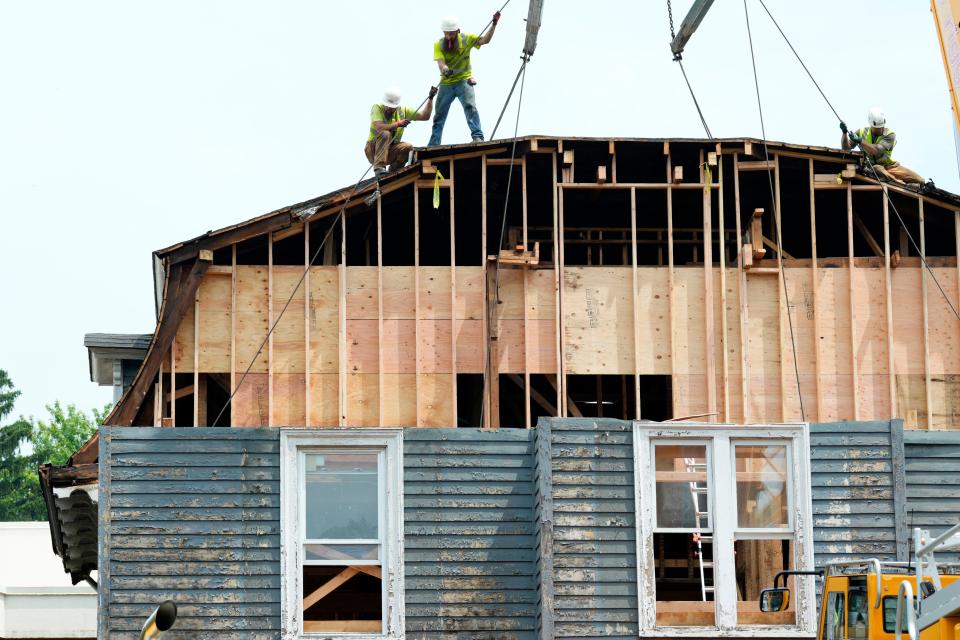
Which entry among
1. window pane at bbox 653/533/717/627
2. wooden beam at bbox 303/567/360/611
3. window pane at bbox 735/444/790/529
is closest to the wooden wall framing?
window pane at bbox 735/444/790/529

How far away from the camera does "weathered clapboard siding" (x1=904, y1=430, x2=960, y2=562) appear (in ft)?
56.1

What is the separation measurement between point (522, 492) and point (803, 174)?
5662 mm

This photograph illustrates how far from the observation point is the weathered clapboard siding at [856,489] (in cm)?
1691

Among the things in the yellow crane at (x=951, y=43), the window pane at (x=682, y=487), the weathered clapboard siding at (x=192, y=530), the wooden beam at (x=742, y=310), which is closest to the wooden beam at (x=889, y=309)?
the wooden beam at (x=742, y=310)

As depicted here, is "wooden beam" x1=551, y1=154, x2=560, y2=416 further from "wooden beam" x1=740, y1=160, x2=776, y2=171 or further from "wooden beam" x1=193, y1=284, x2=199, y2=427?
"wooden beam" x1=193, y1=284, x2=199, y2=427

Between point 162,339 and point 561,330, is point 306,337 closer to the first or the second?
point 162,339

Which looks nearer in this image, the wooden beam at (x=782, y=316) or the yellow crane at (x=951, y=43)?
the yellow crane at (x=951, y=43)

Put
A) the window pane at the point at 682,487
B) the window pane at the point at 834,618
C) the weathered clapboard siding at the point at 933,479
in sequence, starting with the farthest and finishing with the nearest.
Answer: the weathered clapboard siding at the point at 933,479, the window pane at the point at 682,487, the window pane at the point at 834,618

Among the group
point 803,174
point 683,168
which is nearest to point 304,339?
point 683,168

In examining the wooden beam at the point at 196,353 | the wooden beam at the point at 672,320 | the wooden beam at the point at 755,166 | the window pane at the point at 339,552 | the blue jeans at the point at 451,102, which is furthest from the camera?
the blue jeans at the point at 451,102

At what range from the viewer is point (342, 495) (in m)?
16.9

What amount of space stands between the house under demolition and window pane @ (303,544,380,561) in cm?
3

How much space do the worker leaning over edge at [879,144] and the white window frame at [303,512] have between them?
7.58m

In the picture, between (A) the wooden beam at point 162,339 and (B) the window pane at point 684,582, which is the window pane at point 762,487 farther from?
(A) the wooden beam at point 162,339
